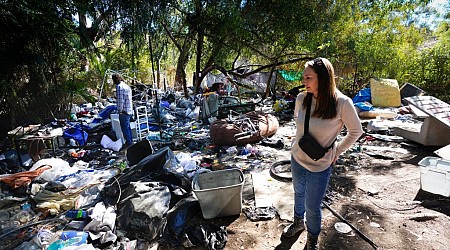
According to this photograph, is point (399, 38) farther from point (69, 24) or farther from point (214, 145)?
point (69, 24)

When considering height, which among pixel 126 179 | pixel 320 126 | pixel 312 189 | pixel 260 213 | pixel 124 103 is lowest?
pixel 260 213

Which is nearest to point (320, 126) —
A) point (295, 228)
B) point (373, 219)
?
point (295, 228)

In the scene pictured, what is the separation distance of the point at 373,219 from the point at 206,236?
1.72 metres

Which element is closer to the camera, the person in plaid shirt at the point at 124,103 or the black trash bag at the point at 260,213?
the black trash bag at the point at 260,213

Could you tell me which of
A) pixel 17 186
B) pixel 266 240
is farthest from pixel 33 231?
pixel 266 240

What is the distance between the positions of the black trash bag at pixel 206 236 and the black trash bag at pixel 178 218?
0.09 m

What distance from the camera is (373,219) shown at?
2.62m

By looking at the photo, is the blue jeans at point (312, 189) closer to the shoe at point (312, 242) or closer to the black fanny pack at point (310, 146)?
the shoe at point (312, 242)

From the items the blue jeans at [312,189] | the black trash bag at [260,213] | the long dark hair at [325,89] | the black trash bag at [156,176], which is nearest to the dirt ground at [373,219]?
the black trash bag at [260,213]

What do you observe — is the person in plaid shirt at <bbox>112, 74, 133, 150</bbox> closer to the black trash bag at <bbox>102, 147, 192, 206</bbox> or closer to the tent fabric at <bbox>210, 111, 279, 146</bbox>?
the tent fabric at <bbox>210, 111, 279, 146</bbox>

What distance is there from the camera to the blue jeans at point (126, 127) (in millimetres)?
5375

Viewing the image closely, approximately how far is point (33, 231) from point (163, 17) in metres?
3.65

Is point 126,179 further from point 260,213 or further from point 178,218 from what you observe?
point 260,213

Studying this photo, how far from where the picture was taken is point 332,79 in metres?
1.72
